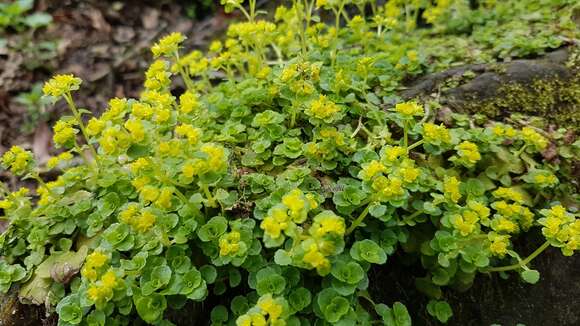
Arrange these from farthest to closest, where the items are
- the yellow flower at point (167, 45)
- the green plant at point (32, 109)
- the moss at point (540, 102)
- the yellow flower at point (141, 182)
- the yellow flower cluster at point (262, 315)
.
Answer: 1. the green plant at point (32, 109)
2. the moss at point (540, 102)
3. the yellow flower at point (167, 45)
4. the yellow flower at point (141, 182)
5. the yellow flower cluster at point (262, 315)

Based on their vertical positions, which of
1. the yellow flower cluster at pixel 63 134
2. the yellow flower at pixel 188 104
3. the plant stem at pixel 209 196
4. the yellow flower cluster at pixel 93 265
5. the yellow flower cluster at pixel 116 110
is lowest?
the yellow flower cluster at pixel 93 265

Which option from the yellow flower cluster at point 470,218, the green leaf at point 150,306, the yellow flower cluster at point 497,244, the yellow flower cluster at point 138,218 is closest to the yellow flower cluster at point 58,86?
the yellow flower cluster at point 138,218

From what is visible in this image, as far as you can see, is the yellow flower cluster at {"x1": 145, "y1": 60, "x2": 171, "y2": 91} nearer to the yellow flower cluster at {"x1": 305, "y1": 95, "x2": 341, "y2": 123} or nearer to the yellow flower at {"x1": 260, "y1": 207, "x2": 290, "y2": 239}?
the yellow flower cluster at {"x1": 305, "y1": 95, "x2": 341, "y2": 123}

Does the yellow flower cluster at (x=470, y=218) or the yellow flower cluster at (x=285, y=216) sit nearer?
the yellow flower cluster at (x=285, y=216)

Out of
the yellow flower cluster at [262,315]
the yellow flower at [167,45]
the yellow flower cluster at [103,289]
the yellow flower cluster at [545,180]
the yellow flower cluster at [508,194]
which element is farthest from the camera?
the yellow flower at [167,45]

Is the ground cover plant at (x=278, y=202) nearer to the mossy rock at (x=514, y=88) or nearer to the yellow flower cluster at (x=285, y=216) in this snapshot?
the yellow flower cluster at (x=285, y=216)

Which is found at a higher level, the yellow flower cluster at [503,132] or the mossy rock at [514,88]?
the yellow flower cluster at [503,132]
